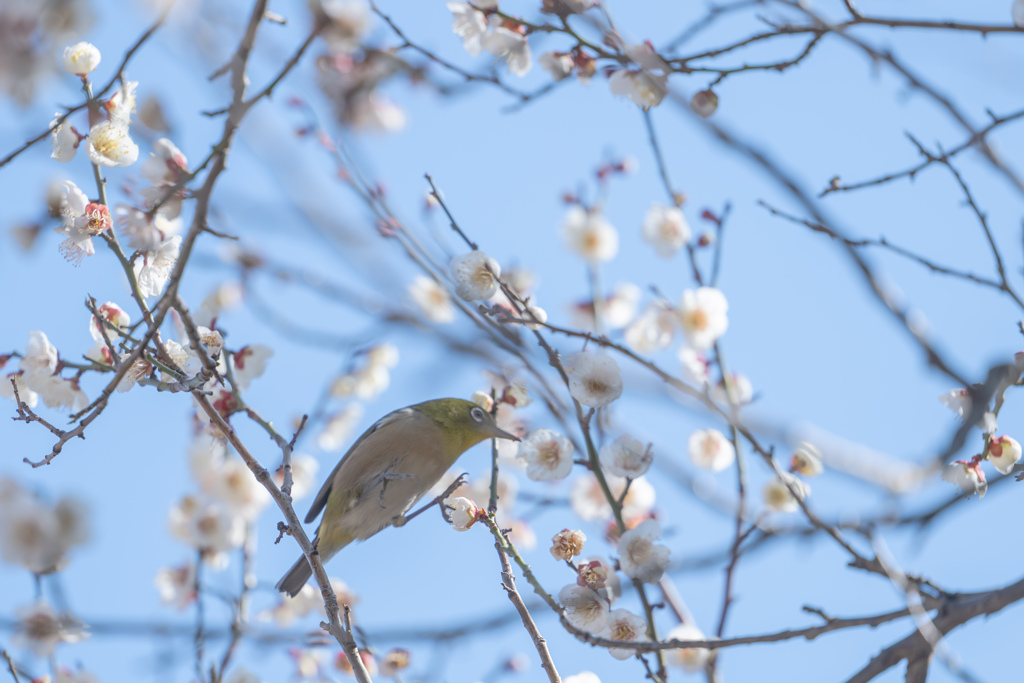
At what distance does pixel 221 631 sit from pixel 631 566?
2.07 metres

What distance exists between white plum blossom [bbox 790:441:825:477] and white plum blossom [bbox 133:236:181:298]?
242 centimetres

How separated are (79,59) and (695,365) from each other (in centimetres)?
276

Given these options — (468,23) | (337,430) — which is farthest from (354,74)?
(337,430)

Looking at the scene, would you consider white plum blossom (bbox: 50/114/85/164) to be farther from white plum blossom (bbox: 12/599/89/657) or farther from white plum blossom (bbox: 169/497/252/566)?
white plum blossom (bbox: 169/497/252/566)

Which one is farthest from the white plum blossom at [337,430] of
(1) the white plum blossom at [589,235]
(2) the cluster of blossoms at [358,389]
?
(1) the white plum blossom at [589,235]

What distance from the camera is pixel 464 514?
250cm

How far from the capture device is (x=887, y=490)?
203cm

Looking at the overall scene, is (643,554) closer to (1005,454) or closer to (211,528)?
(1005,454)

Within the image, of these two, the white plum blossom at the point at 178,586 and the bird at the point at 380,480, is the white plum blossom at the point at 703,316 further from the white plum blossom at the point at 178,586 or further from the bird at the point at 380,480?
the white plum blossom at the point at 178,586

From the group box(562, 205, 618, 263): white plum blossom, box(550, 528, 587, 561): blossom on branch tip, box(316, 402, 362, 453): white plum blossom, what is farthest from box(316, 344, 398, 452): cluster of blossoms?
box(550, 528, 587, 561): blossom on branch tip

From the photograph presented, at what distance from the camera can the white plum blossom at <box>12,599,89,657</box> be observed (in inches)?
110

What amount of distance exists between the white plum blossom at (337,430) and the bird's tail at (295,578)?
3.64 feet

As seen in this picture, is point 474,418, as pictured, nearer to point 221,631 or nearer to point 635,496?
point 635,496

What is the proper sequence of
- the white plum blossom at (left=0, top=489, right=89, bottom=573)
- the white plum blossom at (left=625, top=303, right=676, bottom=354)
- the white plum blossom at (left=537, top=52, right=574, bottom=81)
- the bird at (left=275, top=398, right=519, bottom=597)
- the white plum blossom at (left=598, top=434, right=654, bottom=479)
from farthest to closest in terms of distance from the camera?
the white plum blossom at (left=625, top=303, right=676, bottom=354) → the bird at (left=275, top=398, right=519, bottom=597) → the white plum blossom at (left=537, top=52, right=574, bottom=81) → the white plum blossom at (left=598, top=434, right=654, bottom=479) → the white plum blossom at (left=0, top=489, right=89, bottom=573)
